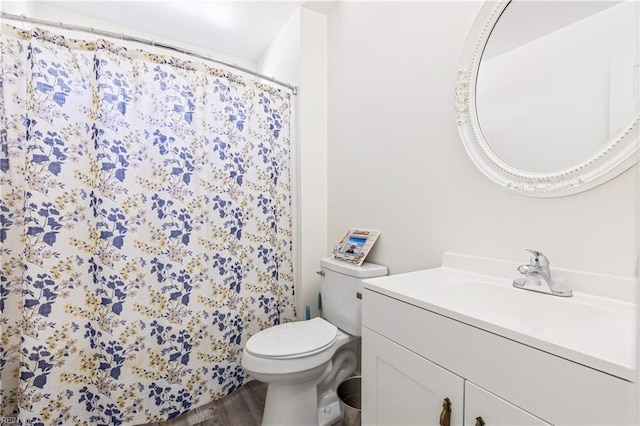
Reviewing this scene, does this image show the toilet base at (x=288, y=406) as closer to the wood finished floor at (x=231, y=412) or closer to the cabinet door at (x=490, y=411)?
the wood finished floor at (x=231, y=412)

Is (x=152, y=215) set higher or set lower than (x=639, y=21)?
lower

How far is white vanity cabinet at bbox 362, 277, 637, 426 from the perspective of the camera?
0.50m

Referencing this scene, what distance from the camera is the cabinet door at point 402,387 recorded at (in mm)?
738

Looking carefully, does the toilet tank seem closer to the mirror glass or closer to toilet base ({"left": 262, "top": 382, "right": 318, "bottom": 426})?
toilet base ({"left": 262, "top": 382, "right": 318, "bottom": 426})

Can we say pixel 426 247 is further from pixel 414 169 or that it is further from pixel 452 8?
pixel 452 8

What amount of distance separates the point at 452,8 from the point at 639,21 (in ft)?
2.05

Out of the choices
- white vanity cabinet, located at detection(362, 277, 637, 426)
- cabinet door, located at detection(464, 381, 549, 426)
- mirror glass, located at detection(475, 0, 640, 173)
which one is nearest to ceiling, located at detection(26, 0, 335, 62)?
mirror glass, located at detection(475, 0, 640, 173)

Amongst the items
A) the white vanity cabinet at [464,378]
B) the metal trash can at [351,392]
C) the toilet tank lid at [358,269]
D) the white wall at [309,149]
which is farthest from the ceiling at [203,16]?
the metal trash can at [351,392]

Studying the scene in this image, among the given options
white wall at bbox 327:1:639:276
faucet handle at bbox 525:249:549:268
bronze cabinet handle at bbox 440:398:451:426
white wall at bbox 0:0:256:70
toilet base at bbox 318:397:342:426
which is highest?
white wall at bbox 0:0:256:70

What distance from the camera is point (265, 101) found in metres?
1.86

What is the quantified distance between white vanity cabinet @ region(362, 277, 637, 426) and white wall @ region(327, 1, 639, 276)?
0.46 metres

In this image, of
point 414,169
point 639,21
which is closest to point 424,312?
point 414,169

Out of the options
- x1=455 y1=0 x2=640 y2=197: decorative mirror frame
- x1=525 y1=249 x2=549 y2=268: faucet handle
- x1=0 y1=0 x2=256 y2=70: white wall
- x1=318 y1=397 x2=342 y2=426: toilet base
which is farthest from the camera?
x1=0 y1=0 x2=256 y2=70: white wall

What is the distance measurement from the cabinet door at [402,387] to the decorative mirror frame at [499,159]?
2.16 ft
